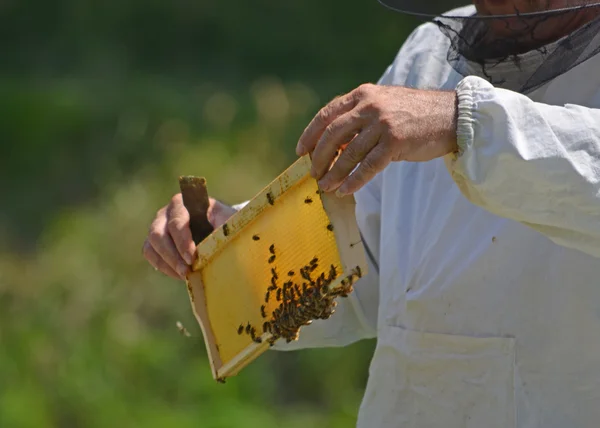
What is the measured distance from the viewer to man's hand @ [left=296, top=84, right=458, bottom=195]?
161 cm

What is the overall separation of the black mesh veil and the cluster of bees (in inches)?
23.1

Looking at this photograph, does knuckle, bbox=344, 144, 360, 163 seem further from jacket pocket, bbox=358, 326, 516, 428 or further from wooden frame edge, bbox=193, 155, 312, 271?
jacket pocket, bbox=358, 326, 516, 428

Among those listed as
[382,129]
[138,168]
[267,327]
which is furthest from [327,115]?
[138,168]

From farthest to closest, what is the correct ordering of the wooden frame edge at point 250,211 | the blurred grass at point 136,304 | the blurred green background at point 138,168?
the blurred green background at point 138,168 → the blurred grass at point 136,304 → the wooden frame edge at point 250,211

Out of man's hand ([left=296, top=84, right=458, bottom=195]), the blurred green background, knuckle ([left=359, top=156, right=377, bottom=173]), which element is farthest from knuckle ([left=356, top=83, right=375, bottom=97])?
the blurred green background

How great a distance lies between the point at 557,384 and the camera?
1.95 meters

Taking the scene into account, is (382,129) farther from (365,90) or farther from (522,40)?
(522,40)

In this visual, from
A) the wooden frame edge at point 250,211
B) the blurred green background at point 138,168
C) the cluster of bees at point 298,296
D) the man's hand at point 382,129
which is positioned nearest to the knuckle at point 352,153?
the man's hand at point 382,129

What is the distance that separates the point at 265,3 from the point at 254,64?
2.96 ft

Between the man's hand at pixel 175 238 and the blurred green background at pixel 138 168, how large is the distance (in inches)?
67.2

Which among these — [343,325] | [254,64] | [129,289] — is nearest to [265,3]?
[254,64]

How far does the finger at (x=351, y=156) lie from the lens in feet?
5.31

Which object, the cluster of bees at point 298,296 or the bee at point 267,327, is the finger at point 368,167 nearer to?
the cluster of bees at point 298,296

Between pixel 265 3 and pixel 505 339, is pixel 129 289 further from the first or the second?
pixel 265 3
